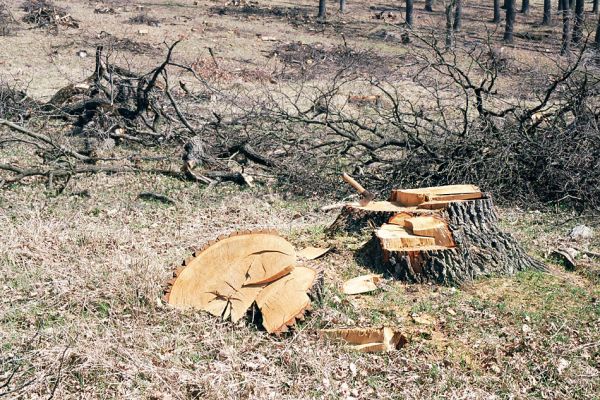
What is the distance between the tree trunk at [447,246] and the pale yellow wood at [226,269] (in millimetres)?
1025

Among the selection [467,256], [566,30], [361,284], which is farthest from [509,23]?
[361,284]

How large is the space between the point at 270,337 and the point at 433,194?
2383 millimetres

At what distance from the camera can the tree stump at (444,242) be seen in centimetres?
519

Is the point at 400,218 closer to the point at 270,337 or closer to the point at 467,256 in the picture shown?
the point at 467,256

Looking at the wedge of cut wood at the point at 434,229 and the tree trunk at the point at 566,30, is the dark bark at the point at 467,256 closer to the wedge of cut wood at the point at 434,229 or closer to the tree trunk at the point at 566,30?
the wedge of cut wood at the point at 434,229

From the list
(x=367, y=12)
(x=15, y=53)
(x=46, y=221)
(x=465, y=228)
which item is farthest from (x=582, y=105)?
(x=367, y=12)

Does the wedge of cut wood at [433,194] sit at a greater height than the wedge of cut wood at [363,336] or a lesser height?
greater

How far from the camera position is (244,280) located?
4.63 m

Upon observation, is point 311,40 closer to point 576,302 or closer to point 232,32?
point 232,32

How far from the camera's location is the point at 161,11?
32281mm

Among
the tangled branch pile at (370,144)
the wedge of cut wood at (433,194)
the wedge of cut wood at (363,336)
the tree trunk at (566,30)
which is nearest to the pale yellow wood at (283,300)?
the wedge of cut wood at (363,336)

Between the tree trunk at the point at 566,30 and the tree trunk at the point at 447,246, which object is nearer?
the tree trunk at the point at 447,246

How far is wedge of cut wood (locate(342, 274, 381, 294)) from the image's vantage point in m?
4.98

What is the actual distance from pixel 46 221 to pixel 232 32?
23.1 meters
